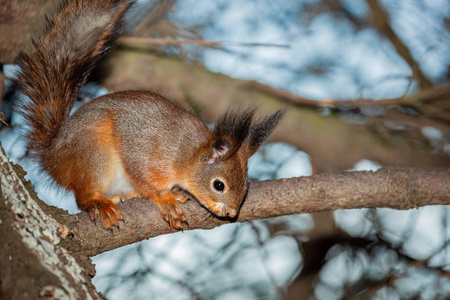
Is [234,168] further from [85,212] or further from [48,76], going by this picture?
[48,76]

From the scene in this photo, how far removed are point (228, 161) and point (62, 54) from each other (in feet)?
3.62

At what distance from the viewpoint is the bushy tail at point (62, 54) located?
8.21ft

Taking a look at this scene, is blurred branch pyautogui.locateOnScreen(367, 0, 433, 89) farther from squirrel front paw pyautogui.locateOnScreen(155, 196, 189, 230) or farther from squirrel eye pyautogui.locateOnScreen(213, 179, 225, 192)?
squirrel front paw pyautogui.locateOnScreen(155, 196, 189, 230)

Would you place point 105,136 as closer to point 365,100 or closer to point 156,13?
point 156,13

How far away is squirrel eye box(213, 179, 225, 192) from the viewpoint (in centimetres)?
240

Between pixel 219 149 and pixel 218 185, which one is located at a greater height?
pixel 219 149

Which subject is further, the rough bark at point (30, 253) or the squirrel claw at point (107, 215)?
the squirrel claw at point (107, 215)

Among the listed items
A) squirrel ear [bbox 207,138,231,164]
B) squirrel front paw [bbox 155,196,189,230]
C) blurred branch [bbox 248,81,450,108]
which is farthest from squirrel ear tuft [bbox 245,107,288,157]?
blurred branch [bbox 248,81,450,108]

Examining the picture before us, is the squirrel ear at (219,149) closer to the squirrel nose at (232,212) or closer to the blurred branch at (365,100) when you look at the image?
the squirrel nose at (232,212)

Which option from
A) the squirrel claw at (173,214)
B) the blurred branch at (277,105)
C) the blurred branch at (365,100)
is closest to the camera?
the squirrel claw at (173,214)

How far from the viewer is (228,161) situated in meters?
2.48

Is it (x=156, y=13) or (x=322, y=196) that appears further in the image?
(x=156, y=13)

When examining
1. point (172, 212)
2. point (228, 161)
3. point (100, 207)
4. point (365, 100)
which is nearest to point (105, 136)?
point (100, 207)

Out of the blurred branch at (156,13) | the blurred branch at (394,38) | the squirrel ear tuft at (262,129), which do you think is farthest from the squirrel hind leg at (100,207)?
the blurred branch at (394,38)
